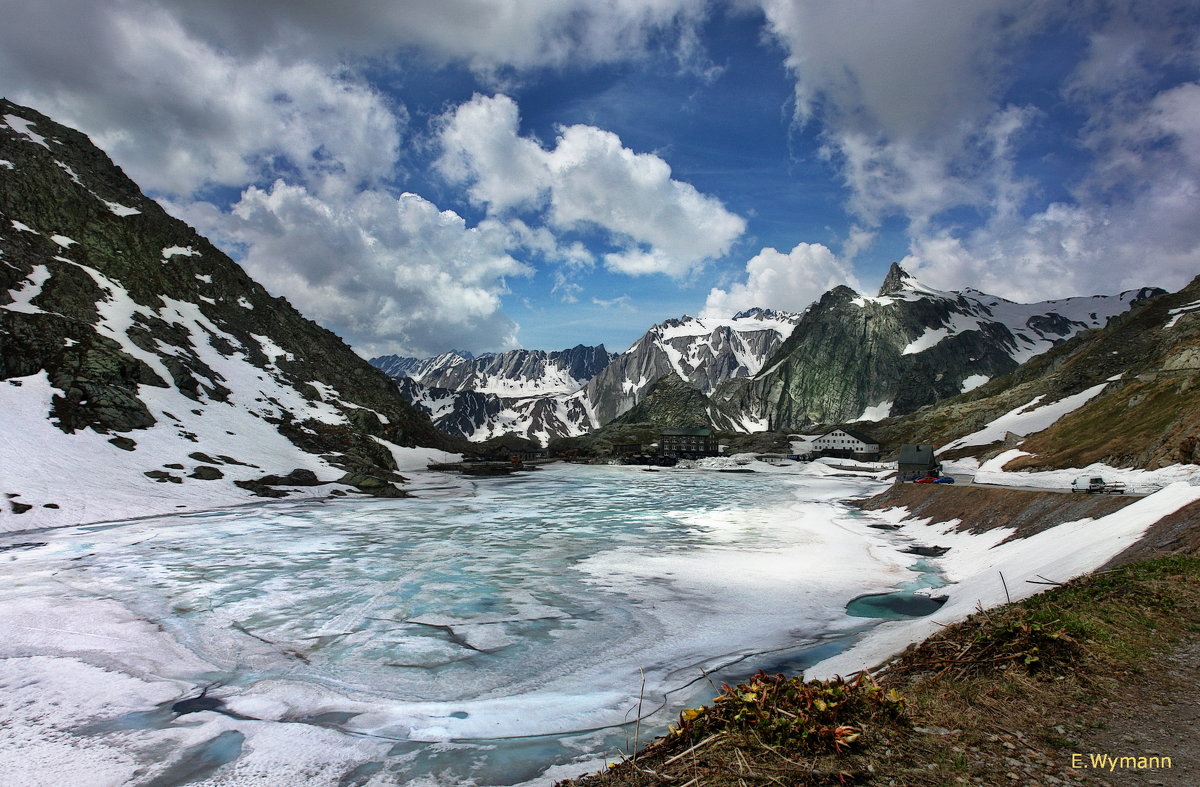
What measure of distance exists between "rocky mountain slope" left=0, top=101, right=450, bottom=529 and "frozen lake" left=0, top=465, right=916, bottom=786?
1807 centimetres

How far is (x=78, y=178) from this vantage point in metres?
105

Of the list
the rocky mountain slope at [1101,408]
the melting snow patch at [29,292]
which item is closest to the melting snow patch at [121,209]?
the melting snow patch at [29,292]

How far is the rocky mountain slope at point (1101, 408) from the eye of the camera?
167ft

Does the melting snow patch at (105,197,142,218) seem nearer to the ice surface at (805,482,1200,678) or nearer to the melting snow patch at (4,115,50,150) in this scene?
the melting snow patch at (4,115,50,150)

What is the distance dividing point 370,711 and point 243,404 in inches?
3511

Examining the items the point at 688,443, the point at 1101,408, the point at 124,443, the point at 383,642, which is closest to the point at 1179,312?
the point at 1101,408

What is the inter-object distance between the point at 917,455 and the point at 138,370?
108 meters

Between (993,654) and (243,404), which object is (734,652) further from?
(243,404)

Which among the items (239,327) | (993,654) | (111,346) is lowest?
(993,654)

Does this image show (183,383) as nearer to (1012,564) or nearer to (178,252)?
(178,252)

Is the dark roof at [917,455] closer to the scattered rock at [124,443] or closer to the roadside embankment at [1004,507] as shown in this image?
the roadside embankment at [1004,507]

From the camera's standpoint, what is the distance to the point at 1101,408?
242 feet

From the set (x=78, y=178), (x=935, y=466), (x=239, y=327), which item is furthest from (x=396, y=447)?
(x=935, y=466)

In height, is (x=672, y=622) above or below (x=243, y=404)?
below
